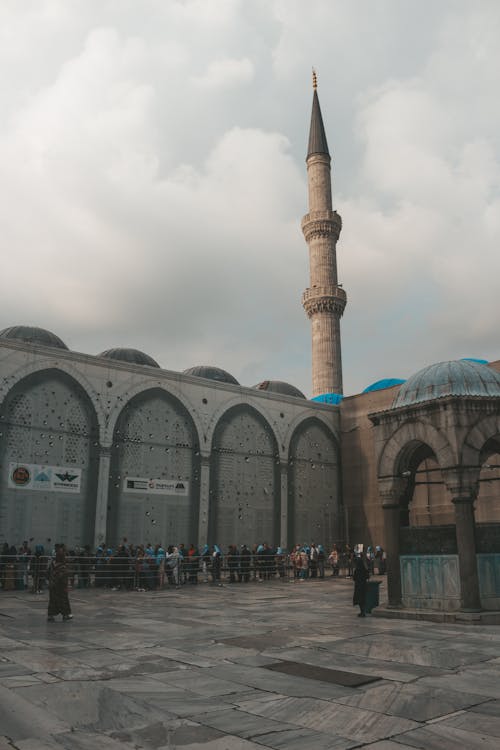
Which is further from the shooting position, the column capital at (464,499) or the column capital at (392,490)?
the column capital at (392,490)

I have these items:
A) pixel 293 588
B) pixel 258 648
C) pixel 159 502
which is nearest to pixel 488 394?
pixel 258 648

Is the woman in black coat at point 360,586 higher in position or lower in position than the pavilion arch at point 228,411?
lower

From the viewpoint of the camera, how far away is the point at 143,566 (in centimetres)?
2048

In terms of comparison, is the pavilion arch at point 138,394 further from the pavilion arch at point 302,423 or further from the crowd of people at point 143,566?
the pavilion arch at point 302,423

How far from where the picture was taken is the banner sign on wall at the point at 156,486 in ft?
85.1

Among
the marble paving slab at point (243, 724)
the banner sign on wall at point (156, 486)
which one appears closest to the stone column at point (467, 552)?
the marble paving slab at point (243, 724)

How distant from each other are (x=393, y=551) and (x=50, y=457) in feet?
50.7

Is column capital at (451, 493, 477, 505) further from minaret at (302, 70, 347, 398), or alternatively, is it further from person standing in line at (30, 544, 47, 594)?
minaret at (302, 70, 347, 398)

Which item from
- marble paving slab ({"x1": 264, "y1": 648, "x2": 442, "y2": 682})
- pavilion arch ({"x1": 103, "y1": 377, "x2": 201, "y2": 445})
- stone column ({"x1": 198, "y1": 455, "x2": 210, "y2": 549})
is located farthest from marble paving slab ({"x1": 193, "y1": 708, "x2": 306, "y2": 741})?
stone column ({"x1": 198, "y1": 455, "x2": 210, "y2": 549})

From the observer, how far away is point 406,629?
34.8 ft

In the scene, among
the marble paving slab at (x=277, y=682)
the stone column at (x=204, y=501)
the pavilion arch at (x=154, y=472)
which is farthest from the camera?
the stone column at (x=204, y=501)

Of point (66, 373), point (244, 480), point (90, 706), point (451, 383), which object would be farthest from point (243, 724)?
point (244, 480)

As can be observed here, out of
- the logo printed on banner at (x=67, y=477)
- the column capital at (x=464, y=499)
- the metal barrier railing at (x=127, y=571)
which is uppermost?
the logo printed on banner at (x=67, y=477)

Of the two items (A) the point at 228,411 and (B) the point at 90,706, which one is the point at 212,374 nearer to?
(A) the point at 228,411
